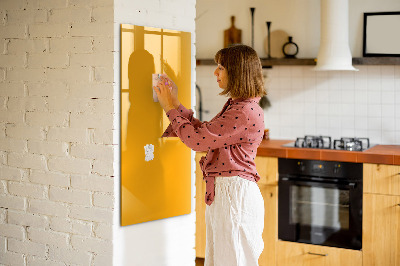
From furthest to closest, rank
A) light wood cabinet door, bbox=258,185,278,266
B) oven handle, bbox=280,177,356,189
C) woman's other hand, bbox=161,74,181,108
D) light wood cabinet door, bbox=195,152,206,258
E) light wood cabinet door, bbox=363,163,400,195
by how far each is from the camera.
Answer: light wood cabinet door, bbox=195,152,206,258 → light wood cabinet door, bbox=258,185,278,266 → oven handle, bbox=280,177,356,189 → light wood cabinet door, bbox=363,163,400,195 → woman's other hand, bbox=161,74,181,108

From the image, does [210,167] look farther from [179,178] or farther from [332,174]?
[332,174]

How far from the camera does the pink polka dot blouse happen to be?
2445 millimetres

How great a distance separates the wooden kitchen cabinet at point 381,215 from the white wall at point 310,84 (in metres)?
0.70

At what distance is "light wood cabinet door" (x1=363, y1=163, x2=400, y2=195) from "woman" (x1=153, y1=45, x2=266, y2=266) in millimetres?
1393

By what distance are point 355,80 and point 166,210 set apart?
87.9 inches

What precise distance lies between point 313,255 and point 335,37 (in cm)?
161

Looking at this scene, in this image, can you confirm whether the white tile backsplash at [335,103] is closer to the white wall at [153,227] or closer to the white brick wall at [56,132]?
the white wall at [153,227]

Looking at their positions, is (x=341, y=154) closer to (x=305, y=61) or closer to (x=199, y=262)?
(x=305, y=61)

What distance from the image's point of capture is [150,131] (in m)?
2.71

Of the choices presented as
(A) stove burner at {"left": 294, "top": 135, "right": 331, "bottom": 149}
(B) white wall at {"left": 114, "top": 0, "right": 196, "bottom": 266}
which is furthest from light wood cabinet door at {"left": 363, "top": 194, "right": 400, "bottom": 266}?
(B) white wall at {"left": 114, "top": 0, "right": 196, "bottom": 266}

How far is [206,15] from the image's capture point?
4.87 m

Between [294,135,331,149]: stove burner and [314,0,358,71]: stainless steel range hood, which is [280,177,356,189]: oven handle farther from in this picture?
[314,0,358,71]: stainless steel range hood

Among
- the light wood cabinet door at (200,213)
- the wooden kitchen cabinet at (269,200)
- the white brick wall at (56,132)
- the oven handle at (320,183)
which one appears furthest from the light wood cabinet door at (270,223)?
the white brick wall at (56,132)

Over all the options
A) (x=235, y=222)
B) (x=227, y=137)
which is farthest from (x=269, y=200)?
(x=227, y=137)
